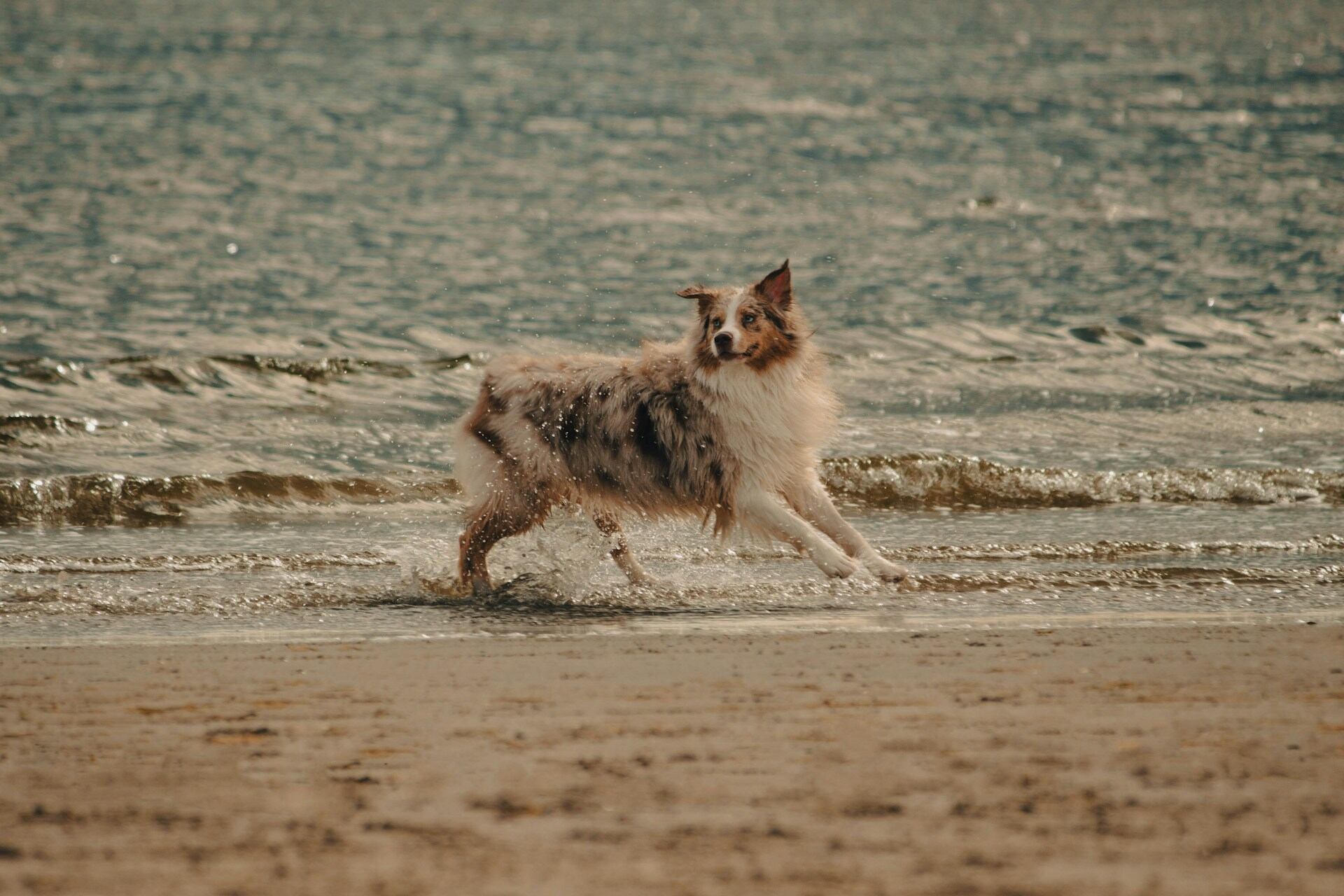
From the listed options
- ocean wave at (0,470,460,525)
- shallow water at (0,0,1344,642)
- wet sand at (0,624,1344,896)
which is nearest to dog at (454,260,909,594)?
shallow water at (0,0,1344,642)

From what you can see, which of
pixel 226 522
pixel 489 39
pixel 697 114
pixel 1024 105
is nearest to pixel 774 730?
pixel 226 522

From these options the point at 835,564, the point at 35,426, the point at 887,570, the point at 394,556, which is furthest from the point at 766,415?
the point at 35,426

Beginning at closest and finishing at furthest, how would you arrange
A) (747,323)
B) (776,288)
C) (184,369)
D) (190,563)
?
1. (747,323)
2. (776,288)
3. (190,563)
4. (184,369)

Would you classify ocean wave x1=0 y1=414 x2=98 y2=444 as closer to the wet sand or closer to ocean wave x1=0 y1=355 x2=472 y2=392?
ocean wave x1=0 y1=355 x2=472 y2=392

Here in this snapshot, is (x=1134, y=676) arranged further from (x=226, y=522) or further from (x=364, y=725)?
(x=226, y=522)

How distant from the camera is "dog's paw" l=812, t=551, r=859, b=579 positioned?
21.5 ft

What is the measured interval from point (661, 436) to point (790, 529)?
748 mm

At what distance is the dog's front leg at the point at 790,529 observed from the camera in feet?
21.6

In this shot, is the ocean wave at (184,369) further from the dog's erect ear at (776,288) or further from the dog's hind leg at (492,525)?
the dog's erect ear at (776,288)

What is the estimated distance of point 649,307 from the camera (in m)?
16.4

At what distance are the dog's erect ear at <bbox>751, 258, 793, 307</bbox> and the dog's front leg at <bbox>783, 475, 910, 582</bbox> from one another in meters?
0.90

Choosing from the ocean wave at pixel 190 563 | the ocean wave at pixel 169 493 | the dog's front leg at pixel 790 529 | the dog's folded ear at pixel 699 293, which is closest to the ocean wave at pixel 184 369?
the ocean wave at pixel 169 493

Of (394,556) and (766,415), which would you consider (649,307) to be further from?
Result: (766,415)

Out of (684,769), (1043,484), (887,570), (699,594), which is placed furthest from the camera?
(1043,484)
